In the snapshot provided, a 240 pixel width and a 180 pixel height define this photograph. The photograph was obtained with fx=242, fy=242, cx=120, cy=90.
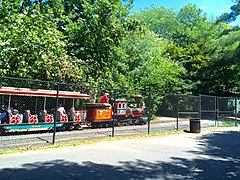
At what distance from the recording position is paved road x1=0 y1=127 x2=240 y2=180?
236 inches

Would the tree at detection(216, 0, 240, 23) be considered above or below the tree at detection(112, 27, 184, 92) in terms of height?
above

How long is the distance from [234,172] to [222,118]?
15507 millimetres

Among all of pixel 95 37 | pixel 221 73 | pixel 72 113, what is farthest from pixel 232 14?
pixel 72 113

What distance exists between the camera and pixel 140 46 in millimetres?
26609

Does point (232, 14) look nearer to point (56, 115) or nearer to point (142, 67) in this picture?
point (142, 67)

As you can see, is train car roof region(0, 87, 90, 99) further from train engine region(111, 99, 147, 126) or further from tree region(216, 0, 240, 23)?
tree region(216, 0, 240, 23)

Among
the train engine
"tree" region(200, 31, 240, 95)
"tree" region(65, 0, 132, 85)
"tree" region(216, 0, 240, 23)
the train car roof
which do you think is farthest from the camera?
"tree" region(200, 31, 240, 95)

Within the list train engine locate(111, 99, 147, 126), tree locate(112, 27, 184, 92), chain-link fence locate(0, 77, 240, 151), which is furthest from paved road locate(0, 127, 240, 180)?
tree locate(112, 27, 184, 92)

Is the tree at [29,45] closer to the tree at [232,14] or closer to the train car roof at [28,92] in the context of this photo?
the train car roof at [28,92]

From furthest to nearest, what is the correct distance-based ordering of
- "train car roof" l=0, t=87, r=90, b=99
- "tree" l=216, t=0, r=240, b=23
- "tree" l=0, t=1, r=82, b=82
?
1. "tree" l=216, t=0, r=240, b=23
2. "tree" l=0, t=1, r=82, b=82
3. "train car roof" l=0, t=87, r=90, b=99

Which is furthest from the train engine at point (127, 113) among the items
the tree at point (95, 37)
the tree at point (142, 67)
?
the tree at point (142, 67)

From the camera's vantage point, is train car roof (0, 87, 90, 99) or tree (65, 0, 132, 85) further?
tree (65, 0, 132, 85)

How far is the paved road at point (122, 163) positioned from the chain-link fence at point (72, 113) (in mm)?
1704

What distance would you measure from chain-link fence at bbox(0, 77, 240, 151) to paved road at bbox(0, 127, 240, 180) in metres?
1.70
